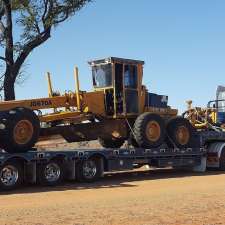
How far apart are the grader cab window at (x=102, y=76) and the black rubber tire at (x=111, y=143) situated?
7.58 feet

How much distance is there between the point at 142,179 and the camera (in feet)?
63.8

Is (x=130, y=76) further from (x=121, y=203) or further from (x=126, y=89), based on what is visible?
(x=121, y=203)

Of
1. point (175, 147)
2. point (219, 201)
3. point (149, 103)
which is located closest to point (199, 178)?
point (175, 147)

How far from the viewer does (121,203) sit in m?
13.0

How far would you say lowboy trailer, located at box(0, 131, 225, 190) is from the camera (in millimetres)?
15930

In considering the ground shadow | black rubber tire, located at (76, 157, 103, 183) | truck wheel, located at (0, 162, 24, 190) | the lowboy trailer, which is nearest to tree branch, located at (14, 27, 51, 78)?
the ground shadow

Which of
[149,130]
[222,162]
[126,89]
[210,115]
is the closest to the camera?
[149,130]

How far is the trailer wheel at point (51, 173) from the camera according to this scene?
16531 millimetres

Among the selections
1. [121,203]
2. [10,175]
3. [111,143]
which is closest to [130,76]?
[111,143]

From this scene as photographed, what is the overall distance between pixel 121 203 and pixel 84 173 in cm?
494

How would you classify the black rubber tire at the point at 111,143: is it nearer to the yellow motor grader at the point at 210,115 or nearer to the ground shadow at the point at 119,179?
the ground shadow at the point at 119,179

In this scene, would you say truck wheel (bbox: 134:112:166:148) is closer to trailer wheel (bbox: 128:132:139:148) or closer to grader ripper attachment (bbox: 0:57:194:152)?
grader ripper attachment (bbox: 0:57:194:152)

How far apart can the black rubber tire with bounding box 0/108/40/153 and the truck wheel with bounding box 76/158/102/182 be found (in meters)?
1.98

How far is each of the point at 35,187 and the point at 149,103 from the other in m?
6.25
